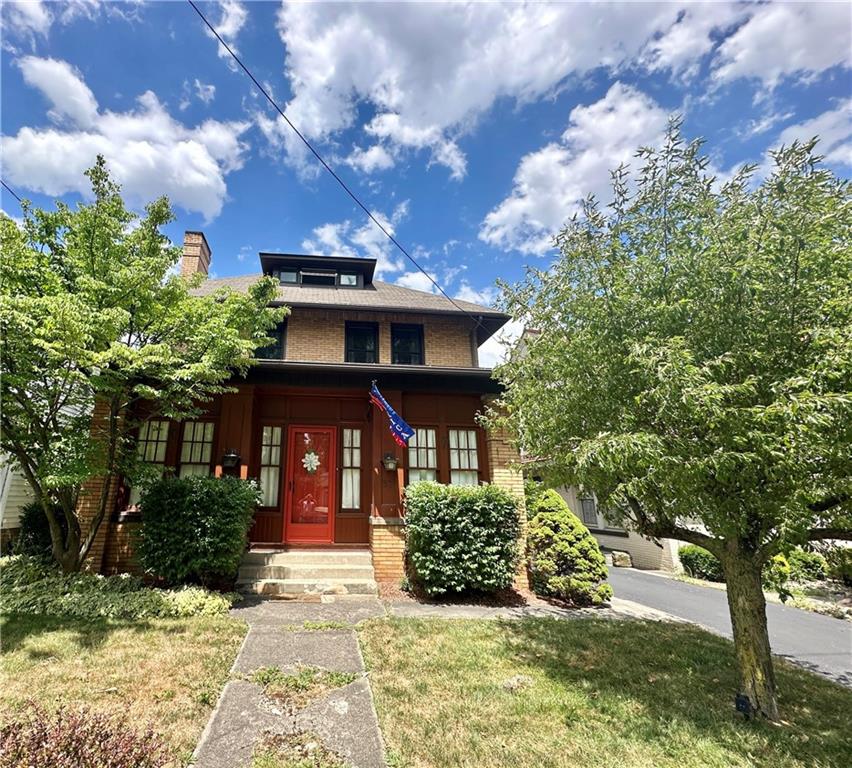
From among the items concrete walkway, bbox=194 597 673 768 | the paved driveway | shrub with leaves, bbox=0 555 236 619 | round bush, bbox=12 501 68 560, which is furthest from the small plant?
round bush, bbox=12 501 68 560

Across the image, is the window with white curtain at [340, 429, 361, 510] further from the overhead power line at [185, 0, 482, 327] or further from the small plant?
the small plant

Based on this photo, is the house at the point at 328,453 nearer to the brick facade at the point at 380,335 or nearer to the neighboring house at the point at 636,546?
the brick facade at the point at 380,335

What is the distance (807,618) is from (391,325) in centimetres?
1140

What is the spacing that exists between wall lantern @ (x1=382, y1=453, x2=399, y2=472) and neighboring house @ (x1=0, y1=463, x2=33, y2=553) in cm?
→ 713

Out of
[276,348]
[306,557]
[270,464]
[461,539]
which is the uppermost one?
[276,348]

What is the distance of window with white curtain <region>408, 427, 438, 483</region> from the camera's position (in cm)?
866

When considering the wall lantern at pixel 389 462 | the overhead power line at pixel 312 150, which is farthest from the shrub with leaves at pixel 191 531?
the overhead power line at pixel 312 150

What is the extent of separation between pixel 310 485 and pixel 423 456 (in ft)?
8.22

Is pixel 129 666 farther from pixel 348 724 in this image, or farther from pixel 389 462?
pixel 389 462

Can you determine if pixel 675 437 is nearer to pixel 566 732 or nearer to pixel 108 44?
pixel 566 732

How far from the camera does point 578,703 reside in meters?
3.77

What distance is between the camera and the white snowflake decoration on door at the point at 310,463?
8.91m

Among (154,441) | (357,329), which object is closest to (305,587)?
(154,441)

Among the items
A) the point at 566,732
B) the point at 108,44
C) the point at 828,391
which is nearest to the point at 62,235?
the point at 108,44
